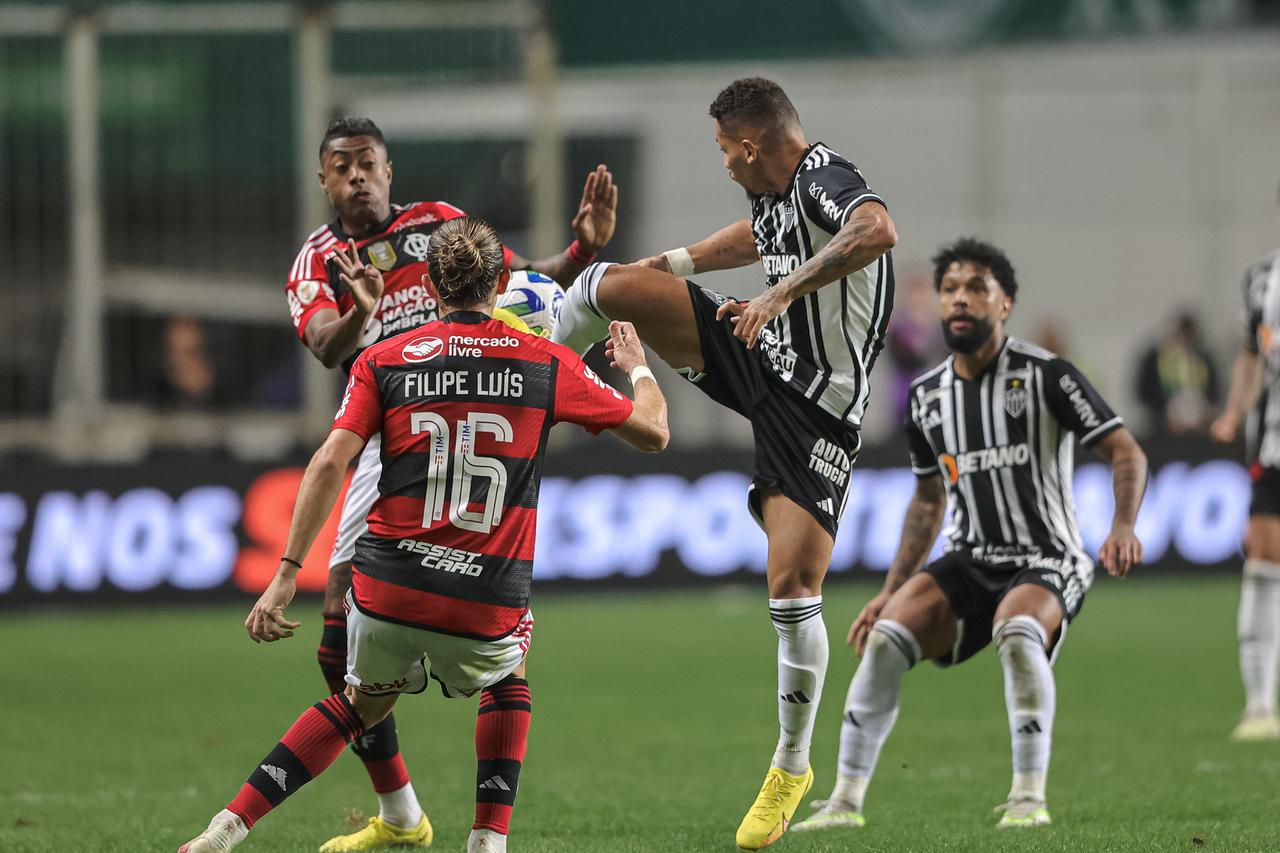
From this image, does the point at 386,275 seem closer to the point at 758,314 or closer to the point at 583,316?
the point at 583,316

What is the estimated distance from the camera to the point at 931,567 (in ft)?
24.1

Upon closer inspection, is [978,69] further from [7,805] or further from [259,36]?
[7,805]

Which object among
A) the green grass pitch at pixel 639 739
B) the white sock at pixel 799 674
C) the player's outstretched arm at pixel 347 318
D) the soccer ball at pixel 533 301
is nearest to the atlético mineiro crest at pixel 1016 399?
the white sock at pixel 799 674

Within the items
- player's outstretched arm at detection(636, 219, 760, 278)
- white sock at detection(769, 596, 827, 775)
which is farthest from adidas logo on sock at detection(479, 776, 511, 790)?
player's outstretched arm at detection(636, 219, 760, 278)

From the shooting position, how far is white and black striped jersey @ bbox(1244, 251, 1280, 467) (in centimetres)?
965

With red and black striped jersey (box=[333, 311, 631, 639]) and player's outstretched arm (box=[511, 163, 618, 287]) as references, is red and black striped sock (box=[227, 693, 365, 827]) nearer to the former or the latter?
red and black striped jersey (box=[333, 311, 631, 639])

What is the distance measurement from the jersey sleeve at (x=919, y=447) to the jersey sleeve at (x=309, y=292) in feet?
8.11

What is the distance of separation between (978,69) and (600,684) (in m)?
8.96

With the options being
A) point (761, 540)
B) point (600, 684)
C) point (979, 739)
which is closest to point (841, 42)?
point (761, 540)

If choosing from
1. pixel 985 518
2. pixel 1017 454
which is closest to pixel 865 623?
pixel 985 518

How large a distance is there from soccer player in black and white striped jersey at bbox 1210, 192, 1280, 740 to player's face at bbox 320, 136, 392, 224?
502cm

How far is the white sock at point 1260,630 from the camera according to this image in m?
9.38

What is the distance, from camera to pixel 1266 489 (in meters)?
9.62

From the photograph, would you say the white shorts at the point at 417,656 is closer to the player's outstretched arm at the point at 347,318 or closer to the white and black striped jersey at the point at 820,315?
the player's outstretched arm at the point at 347,318
